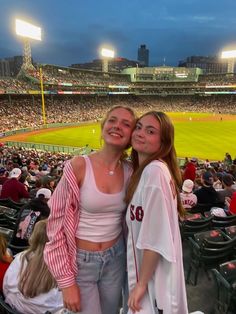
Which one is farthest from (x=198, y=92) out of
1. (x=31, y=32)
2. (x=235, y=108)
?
(x=31, y=32)

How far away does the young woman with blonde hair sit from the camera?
2156mm

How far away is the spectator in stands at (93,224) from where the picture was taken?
236cm

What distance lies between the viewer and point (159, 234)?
84.9 inches

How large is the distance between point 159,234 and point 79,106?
66164mm

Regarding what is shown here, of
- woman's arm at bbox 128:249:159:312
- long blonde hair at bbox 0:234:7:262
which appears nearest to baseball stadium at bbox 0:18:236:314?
woman's arm at bbox 128:249:159:312

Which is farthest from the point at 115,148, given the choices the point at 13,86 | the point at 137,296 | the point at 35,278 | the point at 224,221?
the point at 13,86

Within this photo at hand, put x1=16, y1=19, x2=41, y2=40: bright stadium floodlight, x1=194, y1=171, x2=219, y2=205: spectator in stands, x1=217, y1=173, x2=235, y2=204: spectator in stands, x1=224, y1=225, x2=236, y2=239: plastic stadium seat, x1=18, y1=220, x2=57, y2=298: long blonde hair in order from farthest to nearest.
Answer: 1. x1=16, y1=19, x2=41, y2=40: bright stadium floodlight
2. x1=217, y1=173, x2=235, y2=204: spectator in stands
3. x1=194, y1=171, x2=219, y2=205: spectator in stands
4. x1=224, y1=225, x2=236, y2=239: plastic stadium seat
5. x1=18, y1=220, x2=57, y2=298: long blonde hair

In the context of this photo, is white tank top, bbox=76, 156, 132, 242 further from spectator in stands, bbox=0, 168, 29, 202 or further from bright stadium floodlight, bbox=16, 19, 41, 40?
bright stadium floodlight, bbox=16, 19, 41, 40

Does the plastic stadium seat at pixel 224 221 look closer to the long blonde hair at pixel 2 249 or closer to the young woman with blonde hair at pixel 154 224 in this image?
the young woman with blonde hair at pixel 154 224

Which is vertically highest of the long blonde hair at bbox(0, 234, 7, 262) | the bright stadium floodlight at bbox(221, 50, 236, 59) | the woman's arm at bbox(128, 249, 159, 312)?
the bright stadium floodlight at bbox(221, 50, 236, 59)

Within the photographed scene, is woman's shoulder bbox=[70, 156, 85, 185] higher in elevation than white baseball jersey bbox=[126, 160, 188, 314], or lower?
higher

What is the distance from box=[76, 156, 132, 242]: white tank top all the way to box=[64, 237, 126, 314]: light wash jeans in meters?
0.14

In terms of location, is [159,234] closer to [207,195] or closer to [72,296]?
[72,296]

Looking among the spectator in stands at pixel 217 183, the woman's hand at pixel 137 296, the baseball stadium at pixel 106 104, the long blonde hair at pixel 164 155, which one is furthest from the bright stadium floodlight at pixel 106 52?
the woman's hand at pixel 137 296
